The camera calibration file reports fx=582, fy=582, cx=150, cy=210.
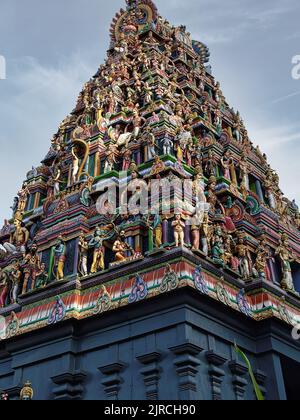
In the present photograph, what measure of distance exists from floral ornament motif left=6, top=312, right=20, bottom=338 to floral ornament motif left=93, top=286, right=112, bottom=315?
10.9 ft

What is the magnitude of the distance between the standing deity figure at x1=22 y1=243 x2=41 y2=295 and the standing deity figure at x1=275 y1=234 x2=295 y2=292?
954cm

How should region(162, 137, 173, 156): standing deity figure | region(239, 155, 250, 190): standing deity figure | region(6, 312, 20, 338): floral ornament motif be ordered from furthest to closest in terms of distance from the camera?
1. region(239, 155, 250, 190): standing deity figure
2. region(162, 137, 173, 156): standing deity figure
3. region(6, 312, 20, 338): floral ornament motif

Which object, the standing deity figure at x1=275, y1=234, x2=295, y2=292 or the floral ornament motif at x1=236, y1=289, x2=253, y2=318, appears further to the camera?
the standing deity figure at x1=275, y1=234, x2=295, y2=292

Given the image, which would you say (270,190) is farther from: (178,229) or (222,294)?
(222,294)

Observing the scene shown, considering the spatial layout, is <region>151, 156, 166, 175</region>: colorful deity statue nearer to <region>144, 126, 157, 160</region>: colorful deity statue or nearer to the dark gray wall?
<region>144, 126, 157, 160</region>: colorful deity statue

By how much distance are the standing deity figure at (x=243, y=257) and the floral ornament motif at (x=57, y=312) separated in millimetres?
6804

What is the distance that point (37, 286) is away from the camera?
70.1ft

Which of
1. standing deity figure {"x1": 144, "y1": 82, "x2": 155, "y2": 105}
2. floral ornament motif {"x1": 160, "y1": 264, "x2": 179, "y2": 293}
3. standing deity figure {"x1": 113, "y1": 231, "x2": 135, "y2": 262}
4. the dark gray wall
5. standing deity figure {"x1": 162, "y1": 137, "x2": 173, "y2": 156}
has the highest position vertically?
standing deity figure {"x1": 144, "y1": 82, "x2": 155, "y2": 105}

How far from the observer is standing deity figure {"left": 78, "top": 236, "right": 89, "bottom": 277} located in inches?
817

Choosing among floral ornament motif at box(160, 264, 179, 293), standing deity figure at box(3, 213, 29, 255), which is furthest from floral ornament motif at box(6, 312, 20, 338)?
floral ornament motif at box(160, 264, 179, 293)

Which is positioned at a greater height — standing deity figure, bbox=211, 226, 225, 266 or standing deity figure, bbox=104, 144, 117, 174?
standing deity figure, bbox=104, 144, 117, 174

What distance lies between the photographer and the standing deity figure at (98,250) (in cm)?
2066

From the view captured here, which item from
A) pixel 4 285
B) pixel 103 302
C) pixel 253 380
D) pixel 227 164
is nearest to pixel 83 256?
pixel 103 302

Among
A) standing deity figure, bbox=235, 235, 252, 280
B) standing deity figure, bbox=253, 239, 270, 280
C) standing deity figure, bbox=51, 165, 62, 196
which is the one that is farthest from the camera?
standing deity figure, bbox=51, 165, 62, 196
